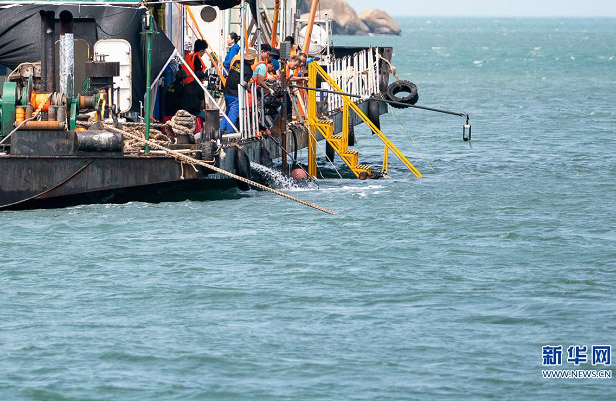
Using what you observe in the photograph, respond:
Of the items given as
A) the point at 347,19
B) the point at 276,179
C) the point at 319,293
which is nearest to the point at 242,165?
the point at 276,179

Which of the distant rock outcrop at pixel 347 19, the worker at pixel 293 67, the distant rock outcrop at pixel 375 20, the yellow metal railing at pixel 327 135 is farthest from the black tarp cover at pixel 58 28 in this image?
the distant rock outcrop at pixel 375 20

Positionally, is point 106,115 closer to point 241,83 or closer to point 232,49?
point 241,83

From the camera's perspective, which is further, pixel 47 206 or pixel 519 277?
pixel 47 206

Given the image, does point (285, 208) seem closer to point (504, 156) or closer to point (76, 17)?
point (76, 17)

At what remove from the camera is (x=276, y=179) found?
2352 cm

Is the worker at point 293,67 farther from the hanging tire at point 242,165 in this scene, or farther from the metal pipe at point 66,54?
the metal pipe at point 66,54

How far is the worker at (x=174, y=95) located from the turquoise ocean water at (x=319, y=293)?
174cm

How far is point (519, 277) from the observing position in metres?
16.1

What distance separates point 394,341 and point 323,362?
3.29ft

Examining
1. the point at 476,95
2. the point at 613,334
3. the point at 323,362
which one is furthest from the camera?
the point at 476,95

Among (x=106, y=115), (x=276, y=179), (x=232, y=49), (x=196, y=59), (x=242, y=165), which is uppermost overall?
(x=232, y=49)

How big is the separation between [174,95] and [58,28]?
2.24 metres

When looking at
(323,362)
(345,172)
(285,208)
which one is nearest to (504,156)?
(345,172)

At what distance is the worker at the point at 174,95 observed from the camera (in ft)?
71.2
